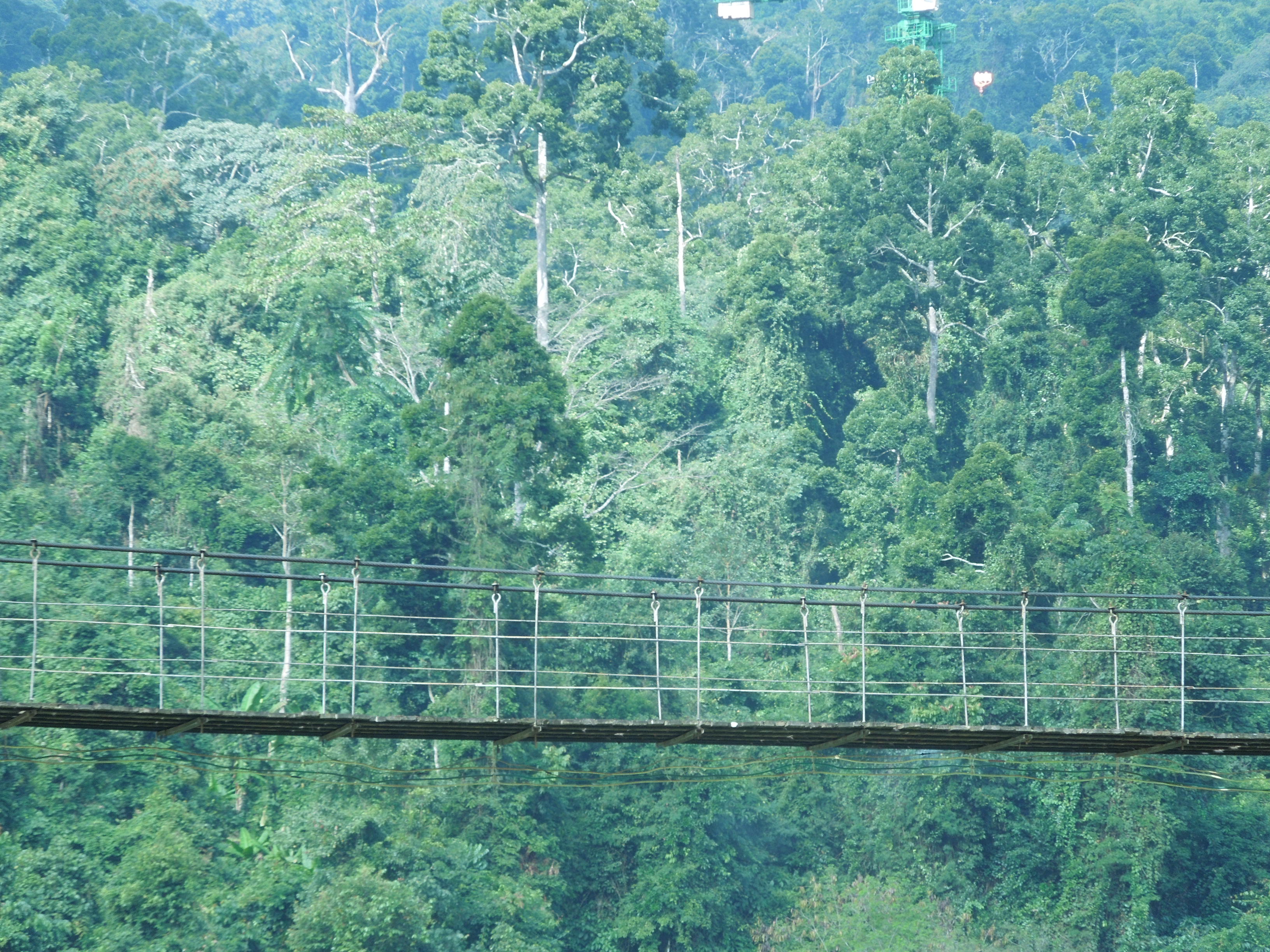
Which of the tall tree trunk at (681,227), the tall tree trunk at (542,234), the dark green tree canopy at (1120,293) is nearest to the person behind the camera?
the dark green tree canopy at (1120,293)

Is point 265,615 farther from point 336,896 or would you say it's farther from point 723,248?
point 723,248

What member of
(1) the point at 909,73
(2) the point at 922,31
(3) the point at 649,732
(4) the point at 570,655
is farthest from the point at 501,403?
(2) the point at 922,31

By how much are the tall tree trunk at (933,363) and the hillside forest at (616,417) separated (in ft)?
0.46

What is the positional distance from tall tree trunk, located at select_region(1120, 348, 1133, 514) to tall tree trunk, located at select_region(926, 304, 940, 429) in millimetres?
3639

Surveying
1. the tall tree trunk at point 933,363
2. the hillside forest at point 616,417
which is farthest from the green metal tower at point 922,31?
the tall tree trunk at point 933,363

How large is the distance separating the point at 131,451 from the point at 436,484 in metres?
5.46

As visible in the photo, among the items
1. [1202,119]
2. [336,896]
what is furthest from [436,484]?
[1202,119]

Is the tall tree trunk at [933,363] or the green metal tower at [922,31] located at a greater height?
the green metal tower at [922,31]

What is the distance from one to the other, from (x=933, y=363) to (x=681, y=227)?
6.68 metres

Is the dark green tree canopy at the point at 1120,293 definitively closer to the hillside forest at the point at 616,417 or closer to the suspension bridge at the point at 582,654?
the hillside forest at the point at 616,417

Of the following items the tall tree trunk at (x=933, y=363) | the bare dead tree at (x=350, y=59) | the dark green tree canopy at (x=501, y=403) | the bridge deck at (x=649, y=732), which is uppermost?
the bare dead tree at (x=350, y=59)

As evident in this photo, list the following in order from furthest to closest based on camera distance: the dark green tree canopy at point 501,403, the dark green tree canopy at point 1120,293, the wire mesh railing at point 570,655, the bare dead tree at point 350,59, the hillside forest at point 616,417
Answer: the bare dead tree at point 350,59 → the dark green tree canopy at point 1120,293 → the dark green tree canopy at point 501,403 → the wire mesh railing at point 570,655 → the hillside forest at point 616,417

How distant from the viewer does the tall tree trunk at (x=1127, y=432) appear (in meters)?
33.7

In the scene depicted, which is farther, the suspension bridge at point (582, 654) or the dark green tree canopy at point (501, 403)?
the dark green tree canopy at point (501, 403)
